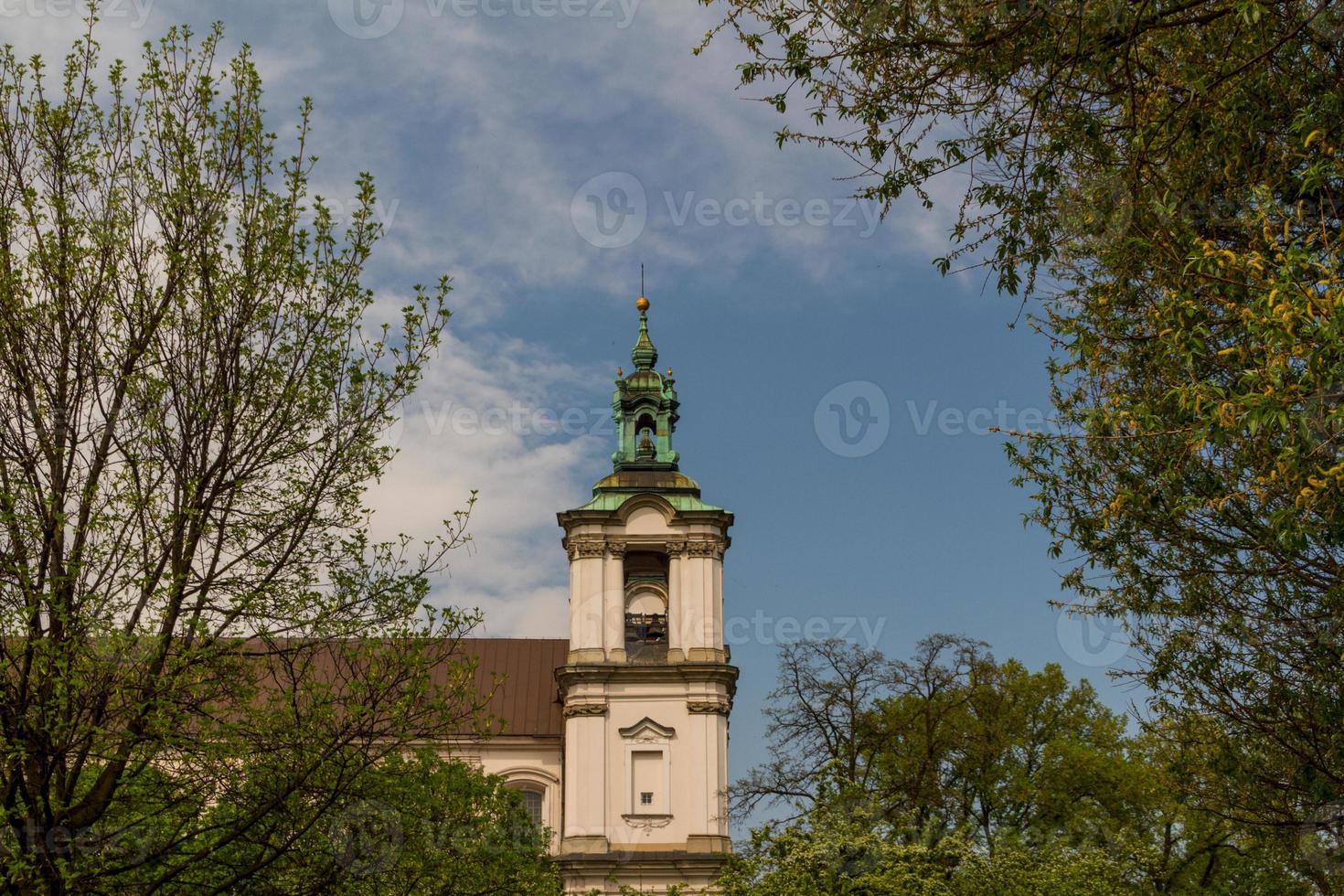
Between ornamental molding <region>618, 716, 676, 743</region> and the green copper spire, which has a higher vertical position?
the green copper spire

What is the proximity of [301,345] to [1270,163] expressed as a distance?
8777 mm

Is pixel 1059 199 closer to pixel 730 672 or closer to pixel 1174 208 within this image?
pixel 1174 208

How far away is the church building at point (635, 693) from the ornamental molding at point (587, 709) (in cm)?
3

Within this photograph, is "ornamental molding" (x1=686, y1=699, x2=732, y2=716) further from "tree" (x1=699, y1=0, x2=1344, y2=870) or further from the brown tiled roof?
"tree" (x1=699, y1=0, x2=1344, y2=870)

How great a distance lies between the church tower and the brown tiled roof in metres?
3.39

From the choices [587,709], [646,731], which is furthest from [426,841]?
[646,731]

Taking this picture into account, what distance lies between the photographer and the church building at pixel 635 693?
37969 mm

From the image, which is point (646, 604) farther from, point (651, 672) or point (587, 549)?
point (651, 672)

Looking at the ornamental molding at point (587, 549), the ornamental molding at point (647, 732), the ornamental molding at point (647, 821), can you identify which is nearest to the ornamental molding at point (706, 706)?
the ornamental molding at point (647, 732)

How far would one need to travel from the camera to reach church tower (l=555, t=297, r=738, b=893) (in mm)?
37812

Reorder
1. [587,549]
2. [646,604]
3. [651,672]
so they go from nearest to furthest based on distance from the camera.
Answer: [651,672], [587,549], [646,604]

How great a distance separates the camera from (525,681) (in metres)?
44.8

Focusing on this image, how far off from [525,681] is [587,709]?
5.98m

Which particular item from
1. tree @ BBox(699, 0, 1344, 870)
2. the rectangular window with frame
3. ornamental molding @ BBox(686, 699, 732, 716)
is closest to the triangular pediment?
the rectangular window with frame
